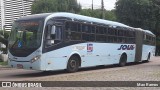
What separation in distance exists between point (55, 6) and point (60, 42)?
47.8 m

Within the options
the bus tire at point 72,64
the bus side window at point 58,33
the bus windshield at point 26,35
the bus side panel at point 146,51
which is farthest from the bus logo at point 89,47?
the bus side panel at point 146,51

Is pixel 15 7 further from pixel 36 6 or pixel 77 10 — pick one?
pixel 77 10

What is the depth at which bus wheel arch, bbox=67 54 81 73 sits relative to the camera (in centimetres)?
1923

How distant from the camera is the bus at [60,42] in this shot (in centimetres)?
1736

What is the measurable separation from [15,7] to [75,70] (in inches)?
1809

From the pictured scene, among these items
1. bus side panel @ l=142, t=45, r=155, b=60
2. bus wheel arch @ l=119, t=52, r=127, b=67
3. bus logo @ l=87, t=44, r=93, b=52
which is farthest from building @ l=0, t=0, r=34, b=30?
bus logo @ l=87, t=44, r=93, b=52

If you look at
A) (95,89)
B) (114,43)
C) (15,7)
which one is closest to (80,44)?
(114,43)

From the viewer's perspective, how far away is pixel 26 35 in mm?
17641

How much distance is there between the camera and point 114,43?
2420cm

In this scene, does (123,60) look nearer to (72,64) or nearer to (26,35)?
(72,64)

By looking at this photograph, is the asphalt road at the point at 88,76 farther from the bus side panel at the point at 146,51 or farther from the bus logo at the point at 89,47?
the bus side panel at the point at 146,51

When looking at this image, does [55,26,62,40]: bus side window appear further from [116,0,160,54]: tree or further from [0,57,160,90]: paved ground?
[116,0,160,54]: tree

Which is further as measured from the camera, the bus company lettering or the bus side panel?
the bus side panel

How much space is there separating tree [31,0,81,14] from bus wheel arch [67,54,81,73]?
4578 centimetres
